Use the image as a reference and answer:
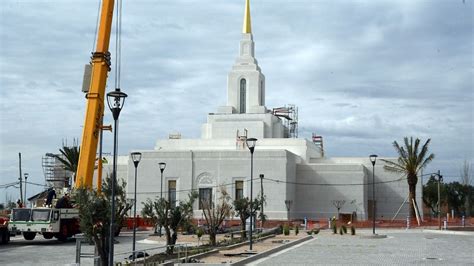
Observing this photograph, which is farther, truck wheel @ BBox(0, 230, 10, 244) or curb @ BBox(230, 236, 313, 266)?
truck wheel @ BBox(0, 230, 10, 244)

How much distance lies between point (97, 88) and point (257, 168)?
101 feet

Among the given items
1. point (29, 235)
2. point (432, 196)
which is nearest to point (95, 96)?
point (29, 235)

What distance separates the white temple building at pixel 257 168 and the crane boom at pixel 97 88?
96.4 feet

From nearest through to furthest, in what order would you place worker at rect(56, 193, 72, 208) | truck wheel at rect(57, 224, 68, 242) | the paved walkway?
the paved walkway → truck wheel at rect(57, 224, 68, 242) → worker at rect(56, 193, 72, 208)

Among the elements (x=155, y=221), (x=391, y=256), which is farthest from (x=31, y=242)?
(x=391, y=256)

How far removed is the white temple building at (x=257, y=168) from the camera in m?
57.8

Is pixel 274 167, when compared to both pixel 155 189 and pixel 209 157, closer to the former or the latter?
pixel 209 157

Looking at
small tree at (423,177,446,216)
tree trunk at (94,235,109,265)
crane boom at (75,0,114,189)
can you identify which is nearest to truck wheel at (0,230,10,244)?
crane boom at (75,0,114,189)

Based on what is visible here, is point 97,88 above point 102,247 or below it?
above

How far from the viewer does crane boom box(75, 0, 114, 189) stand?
2777 cm

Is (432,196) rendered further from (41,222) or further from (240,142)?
(41,222)

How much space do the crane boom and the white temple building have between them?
2938 cm

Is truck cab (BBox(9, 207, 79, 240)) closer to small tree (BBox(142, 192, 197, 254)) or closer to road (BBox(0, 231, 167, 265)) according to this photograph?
road (BBox(0, 231, 167, 265))

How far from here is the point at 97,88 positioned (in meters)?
28.4
